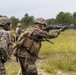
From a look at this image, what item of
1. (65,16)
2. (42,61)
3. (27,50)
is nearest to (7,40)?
(27,50)

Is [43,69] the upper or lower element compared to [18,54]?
lower

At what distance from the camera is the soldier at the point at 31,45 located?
816 centimetres

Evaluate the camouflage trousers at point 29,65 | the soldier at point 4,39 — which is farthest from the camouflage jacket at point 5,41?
the camouflage trousers at point 29,65

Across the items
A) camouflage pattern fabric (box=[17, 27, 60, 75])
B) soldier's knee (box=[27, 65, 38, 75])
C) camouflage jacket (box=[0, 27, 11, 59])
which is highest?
camouflage jacket (box=[0, 27, 11, 59])

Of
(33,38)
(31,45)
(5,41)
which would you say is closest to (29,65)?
(31,45)

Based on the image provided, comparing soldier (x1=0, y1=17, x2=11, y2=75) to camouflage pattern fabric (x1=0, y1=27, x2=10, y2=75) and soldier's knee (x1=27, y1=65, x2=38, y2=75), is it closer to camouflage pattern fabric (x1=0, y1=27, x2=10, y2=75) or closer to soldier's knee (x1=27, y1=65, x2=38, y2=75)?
camouflage pattern fabric (x1=0, y1=27, x2=10, y2=75)

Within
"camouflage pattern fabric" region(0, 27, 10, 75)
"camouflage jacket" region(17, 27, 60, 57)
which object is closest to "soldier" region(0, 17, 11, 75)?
"camouflage pattern fabric" region(0, 27, 10, 75)

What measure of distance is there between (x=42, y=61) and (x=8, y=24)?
781 cm

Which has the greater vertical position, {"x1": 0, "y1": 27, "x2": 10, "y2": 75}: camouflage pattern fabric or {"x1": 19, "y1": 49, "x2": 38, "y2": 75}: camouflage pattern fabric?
{"x1": 0, "y1": 27, "x2": 10, "y2": 75}: camouflage pattern fabric

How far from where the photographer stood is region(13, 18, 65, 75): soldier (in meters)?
8.16

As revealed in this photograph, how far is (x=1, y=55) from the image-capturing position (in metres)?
6.25

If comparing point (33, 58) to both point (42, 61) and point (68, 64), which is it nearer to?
point (68, 64)

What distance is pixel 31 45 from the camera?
8.18m

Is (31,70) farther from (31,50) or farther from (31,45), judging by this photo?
(31,45)
